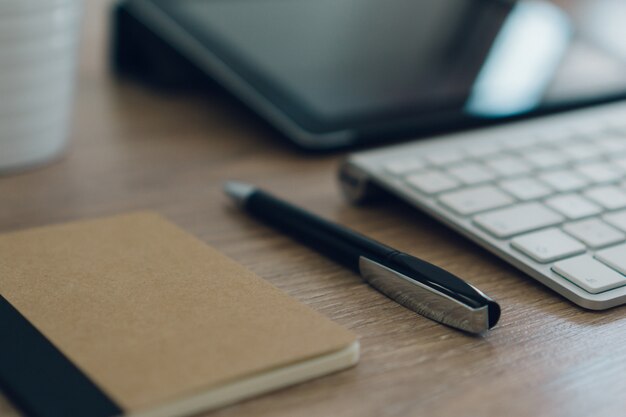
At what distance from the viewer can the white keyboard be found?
393mm

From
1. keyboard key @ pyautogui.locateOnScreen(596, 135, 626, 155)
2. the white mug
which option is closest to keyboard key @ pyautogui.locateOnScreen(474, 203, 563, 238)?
keyboard key @ pyautogui.locateOnScreen(596, 135, 626, 155)

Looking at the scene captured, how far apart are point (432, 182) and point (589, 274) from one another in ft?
0.36

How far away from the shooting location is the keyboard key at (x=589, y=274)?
0.38 metres

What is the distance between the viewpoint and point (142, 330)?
1.05 feet

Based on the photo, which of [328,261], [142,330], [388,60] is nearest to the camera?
[142,330]

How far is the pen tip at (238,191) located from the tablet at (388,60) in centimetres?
9

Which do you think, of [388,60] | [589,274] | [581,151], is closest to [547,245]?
[589,274]

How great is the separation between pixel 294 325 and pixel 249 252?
11 centimetres

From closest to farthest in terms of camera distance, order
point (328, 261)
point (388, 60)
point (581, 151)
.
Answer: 1. point (328, 261)
2. point (581, 151)
3. point (388, 60)

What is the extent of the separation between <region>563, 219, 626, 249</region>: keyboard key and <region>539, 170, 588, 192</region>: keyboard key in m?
0.04

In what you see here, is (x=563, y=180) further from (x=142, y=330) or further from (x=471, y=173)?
(x=142, y=330)

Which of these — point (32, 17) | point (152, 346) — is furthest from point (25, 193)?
point (152, 346)

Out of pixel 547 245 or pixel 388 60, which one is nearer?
pixel 547 245

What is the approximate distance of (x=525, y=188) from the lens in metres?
0.47
